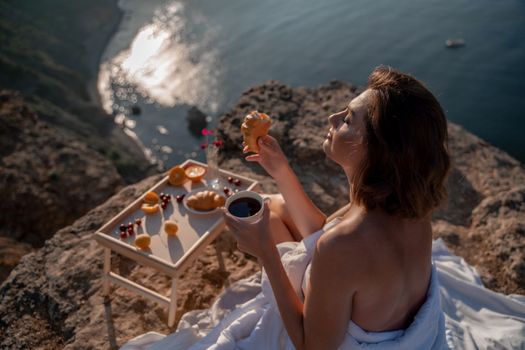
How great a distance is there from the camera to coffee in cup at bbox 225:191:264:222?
248 centimetres

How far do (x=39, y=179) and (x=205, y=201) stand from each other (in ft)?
29.9

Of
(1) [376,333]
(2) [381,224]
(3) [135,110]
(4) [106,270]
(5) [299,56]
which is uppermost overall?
(2) [381,224]

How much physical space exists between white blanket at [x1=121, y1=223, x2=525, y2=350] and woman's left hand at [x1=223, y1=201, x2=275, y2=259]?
297 mm

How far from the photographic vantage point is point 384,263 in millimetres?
1862

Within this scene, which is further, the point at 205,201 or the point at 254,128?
the point at 205,201

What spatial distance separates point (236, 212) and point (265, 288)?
542 millimetres

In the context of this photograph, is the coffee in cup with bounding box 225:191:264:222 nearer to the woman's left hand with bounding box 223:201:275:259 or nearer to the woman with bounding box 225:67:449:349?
the woman's left hand with bounding box 223:201:275:259

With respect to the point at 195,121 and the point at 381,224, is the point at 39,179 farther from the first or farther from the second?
the point at 195,121

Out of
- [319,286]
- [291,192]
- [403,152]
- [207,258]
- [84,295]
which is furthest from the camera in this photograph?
[207,258]

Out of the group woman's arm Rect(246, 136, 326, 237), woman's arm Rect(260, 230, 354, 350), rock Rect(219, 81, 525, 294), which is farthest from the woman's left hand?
rock Rect(219, 81, 525, 294)

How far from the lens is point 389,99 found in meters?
1.88

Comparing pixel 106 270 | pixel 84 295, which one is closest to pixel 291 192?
pixel 106 270

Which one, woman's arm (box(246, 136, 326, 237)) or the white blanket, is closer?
the white blanket

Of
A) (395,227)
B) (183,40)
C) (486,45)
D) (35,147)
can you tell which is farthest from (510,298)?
(183,40)
